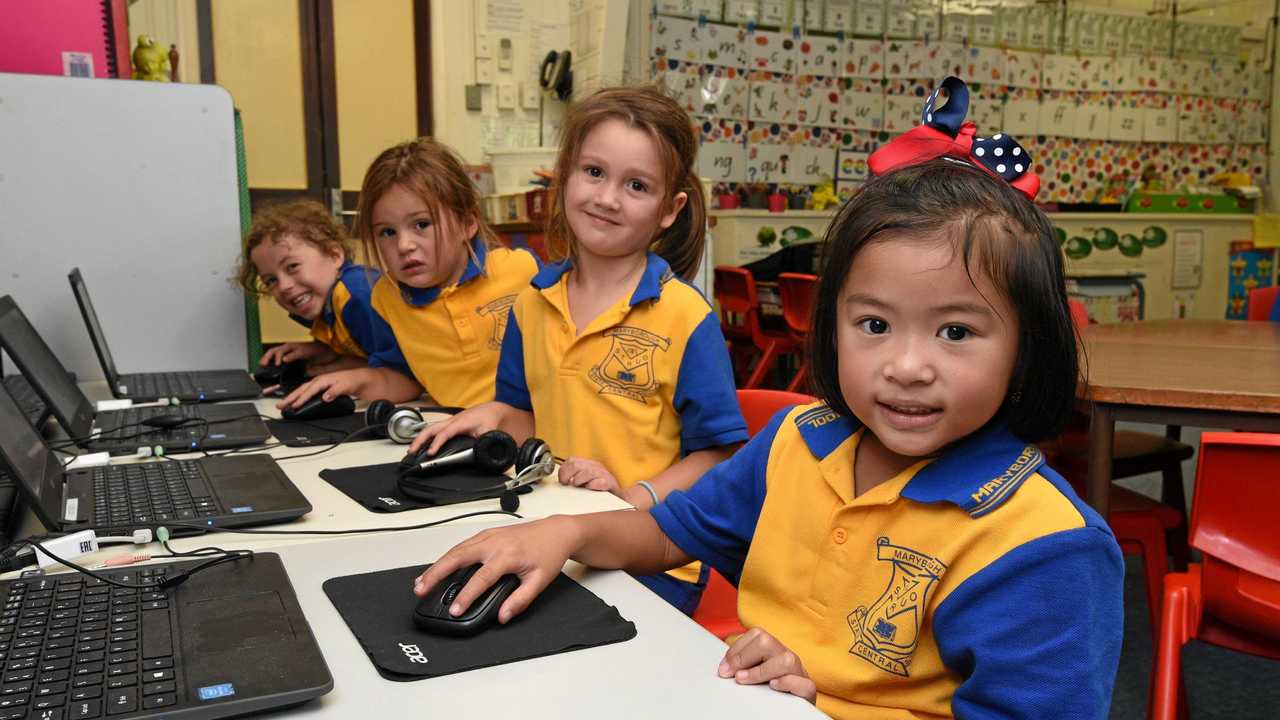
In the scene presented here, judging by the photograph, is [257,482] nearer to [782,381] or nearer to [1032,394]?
[1032,394]

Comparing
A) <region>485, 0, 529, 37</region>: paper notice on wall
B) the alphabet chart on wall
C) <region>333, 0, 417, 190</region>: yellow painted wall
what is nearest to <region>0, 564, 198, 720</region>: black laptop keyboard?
<region>333, 0, 417, 190</region>: yellow painted wall

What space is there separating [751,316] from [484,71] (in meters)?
1.94

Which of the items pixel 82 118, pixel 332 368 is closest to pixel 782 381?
pixel 332 368

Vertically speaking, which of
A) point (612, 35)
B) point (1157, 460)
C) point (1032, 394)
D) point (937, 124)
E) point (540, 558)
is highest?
point (612, 35)

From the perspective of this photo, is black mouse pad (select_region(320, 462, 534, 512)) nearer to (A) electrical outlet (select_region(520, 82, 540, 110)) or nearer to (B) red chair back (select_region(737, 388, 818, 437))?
(B) red chair back (select_region(737, 388, 818, 437))

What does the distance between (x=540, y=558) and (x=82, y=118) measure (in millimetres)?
1849

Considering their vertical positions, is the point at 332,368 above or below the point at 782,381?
above

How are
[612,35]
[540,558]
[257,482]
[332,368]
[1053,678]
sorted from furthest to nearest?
1. [612,35]
2. [332,368]
3. [257,482]
4. [540,558]
5. [1053,678]

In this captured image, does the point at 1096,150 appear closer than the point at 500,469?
No

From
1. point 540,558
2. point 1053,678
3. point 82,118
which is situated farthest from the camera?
point 82,118

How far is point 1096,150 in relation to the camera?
689 centimetres

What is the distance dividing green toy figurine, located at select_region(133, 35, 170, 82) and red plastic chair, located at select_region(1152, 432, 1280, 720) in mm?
2394

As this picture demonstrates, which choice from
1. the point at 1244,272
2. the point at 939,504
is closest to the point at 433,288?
the point at 939,504

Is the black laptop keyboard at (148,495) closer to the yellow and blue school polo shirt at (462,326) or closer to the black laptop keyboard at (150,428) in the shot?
the black laptop keyboard at (150,428)
